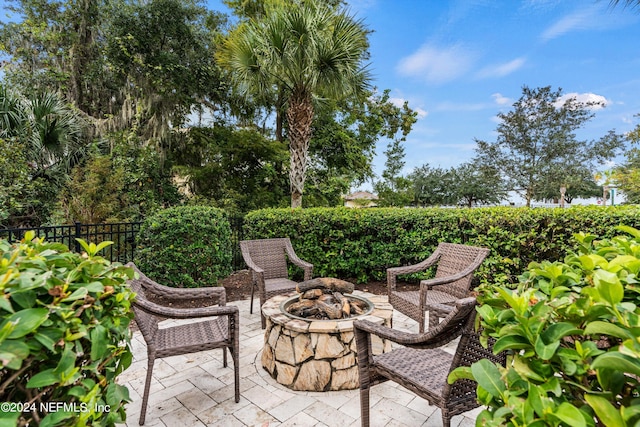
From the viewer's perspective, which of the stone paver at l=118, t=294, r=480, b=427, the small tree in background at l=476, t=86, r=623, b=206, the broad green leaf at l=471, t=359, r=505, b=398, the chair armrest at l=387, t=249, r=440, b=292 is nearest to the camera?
the broad green leaf at l=471, t=359, r=505, b=398

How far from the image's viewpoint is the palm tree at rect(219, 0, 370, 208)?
17.8 ft

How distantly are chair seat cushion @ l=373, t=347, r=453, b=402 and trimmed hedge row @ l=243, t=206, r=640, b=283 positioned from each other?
2537 mm

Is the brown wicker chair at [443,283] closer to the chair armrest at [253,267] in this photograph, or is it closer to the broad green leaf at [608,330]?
the chair armrest at [253,267]

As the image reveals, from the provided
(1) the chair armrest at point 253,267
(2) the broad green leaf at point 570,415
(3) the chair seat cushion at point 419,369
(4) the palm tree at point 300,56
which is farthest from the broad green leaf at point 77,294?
(4) the palm tree at point 300,56

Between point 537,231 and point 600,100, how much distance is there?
1812 centimetres

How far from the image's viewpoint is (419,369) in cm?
175

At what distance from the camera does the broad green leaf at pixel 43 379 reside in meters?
0.72

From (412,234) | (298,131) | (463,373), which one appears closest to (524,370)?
(463,373)

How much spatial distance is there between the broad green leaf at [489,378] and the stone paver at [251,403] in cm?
146

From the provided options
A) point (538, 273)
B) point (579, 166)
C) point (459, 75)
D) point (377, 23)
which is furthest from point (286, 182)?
point (579, 166)

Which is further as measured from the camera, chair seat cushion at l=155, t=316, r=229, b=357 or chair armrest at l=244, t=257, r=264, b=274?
chair armrest at l=244, t=257, r=264, b=274

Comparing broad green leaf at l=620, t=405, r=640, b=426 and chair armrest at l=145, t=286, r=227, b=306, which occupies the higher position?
broad green leaf at l=620, t=405, r=640, b=426

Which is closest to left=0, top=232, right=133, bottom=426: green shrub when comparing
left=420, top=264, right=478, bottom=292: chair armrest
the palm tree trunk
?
left=420, top=264, right=478, bottom=292: chair armrest

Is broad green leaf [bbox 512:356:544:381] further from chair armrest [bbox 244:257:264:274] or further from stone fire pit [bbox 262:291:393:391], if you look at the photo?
chair armrest [bbox 244:257:264:274]
